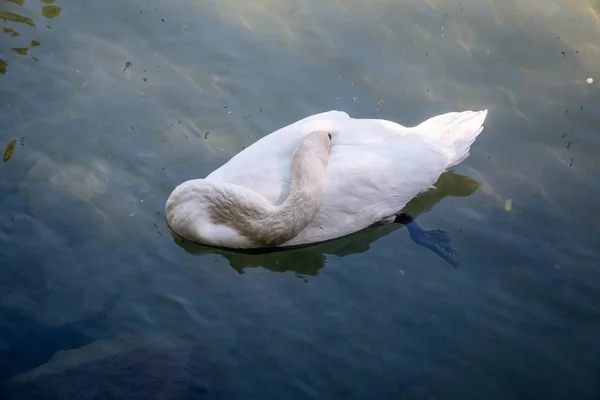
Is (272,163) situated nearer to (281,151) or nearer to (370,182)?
(281,151)

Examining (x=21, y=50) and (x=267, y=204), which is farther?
(x=21, y=50)

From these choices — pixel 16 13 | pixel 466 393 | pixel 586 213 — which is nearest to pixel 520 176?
pixel 586 213

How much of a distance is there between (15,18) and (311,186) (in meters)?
4.34

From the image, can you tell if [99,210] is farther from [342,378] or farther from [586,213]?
[586,213]

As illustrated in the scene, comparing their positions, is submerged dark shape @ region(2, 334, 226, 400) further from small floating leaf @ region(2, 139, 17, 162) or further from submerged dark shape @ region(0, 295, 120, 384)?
small floating leaf @ region(2, 139, 17, 162)

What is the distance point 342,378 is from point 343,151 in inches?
73.6

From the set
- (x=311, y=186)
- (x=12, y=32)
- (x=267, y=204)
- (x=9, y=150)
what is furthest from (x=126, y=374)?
(x=12, y=32)

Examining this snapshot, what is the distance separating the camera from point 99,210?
6926 millimetres

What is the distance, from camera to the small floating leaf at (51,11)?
8984 millimetres

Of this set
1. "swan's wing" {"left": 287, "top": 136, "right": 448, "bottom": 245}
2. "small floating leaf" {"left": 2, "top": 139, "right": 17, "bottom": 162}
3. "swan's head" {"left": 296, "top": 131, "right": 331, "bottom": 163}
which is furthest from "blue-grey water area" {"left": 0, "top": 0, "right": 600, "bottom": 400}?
"swan's head" {"left": 296, "top": 131, "right": 331, "bottom": 163}

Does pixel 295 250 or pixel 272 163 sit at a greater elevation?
pixel 272 163

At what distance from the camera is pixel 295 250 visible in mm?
6754

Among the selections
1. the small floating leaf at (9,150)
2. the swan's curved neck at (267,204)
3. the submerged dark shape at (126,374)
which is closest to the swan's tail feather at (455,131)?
the swan's curved neck at (267,204)

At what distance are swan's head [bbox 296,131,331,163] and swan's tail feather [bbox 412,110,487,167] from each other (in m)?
0.88
